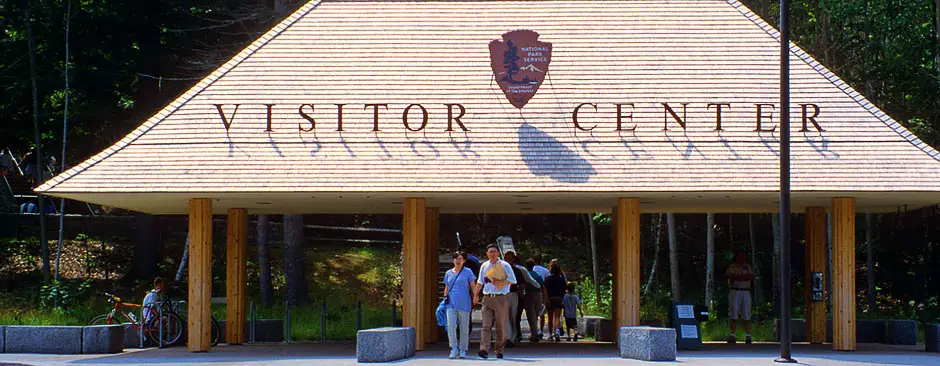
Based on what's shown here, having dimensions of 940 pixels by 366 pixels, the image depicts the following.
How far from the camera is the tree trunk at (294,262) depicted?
3312 centimetres

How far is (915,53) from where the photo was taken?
3206 cm

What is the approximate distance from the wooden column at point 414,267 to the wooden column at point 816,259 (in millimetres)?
7587

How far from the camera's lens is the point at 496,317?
19.0 metres

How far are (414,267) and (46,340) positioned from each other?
601cm

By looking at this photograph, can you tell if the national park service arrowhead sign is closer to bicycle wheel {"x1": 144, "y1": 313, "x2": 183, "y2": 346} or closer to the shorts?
the shorts

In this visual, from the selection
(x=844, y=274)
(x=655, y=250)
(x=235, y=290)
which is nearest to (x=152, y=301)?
(x=235, y=290)

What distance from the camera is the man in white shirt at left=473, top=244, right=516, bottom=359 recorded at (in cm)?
1878

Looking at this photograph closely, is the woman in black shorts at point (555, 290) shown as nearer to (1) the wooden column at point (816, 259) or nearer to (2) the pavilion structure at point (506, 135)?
(2) the pavilion structure at point (506, 135)

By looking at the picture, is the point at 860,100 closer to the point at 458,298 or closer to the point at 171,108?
the point at 458,298

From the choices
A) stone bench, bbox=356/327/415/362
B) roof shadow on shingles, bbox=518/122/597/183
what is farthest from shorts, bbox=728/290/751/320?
stone bench, bbox=356/327/415/362

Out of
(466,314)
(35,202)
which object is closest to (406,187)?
(466,314)

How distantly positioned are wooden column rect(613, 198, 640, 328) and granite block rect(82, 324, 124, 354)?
8.21 meters

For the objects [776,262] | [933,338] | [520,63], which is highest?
[520,63]

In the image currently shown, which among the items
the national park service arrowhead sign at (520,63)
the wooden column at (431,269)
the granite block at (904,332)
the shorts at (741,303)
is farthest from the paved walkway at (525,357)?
the national park service arrowhead sign at (520,63)
